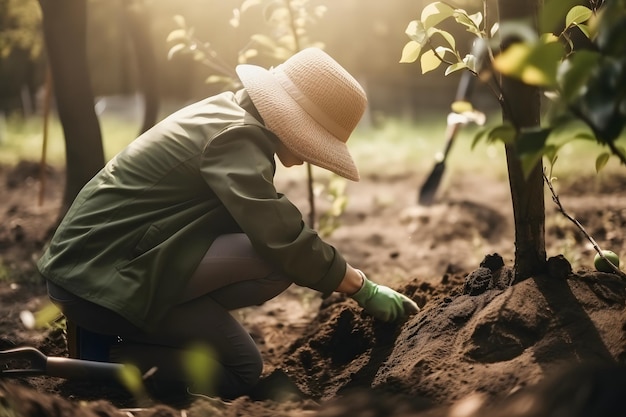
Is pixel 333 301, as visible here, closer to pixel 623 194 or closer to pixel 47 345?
pixel 47 345

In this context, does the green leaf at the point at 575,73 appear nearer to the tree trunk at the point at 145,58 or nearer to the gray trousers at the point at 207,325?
the gray trousers at the point at 207,325

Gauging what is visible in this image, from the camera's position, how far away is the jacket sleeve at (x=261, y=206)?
255 centimetres

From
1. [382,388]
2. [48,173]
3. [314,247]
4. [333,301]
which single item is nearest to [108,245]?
[314,247]

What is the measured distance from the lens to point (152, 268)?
2.60m

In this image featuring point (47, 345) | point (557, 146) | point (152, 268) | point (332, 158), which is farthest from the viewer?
point (47, 345)

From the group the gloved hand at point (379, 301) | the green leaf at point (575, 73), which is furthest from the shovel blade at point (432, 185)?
the green leaf at point (575, 73)

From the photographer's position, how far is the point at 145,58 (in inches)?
250

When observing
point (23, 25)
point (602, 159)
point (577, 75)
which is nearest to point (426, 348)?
point (602, 159)

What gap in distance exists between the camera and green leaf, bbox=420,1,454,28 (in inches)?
92.3

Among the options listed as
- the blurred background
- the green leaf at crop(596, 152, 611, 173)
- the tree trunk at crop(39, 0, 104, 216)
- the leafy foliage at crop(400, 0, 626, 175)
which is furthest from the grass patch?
the leafy foliage at crop(400, 0, 626, 175)

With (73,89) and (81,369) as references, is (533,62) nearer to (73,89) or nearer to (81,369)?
(81,369)

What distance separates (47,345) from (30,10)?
4.56 meters

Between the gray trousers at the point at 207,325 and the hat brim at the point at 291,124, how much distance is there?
0.36 meters

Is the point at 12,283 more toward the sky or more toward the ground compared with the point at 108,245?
more toward the ground
